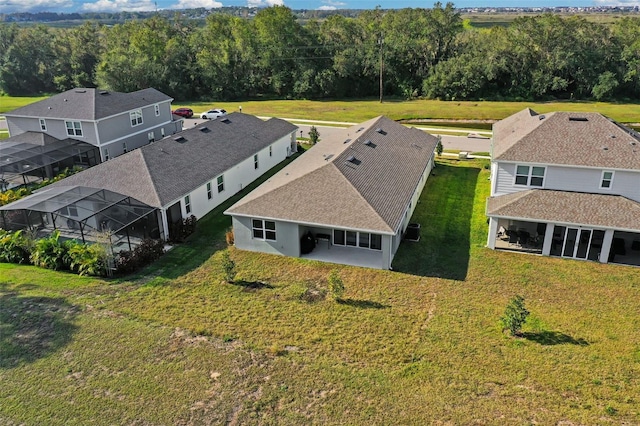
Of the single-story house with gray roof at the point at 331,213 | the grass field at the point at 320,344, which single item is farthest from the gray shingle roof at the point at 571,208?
the single-story house with gray roof at the point at 331,213

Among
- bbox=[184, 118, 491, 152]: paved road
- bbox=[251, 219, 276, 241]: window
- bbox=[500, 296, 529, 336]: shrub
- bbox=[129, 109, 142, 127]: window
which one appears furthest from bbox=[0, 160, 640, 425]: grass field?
bbox=[184, 118, 491, 152]: paved road

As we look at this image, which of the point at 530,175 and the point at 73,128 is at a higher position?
the point at 73,128

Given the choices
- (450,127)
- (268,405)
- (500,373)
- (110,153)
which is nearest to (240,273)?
(268,405)

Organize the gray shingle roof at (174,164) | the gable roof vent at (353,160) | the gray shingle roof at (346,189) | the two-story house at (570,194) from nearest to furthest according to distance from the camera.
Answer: the gray shingle roof at (346,189) → the two-story house at (570,194) → the gray shingle roof at (174,164) → the gable roof vent at (353,160)

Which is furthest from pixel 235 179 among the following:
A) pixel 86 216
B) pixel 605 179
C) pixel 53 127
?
pixel 605 179

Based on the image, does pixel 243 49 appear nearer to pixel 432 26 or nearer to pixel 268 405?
pixel 432 26

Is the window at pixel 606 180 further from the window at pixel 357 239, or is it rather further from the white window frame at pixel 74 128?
the white window frame at pixel 74 128

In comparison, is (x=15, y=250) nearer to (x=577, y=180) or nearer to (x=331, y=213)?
(x=331, y=213)
